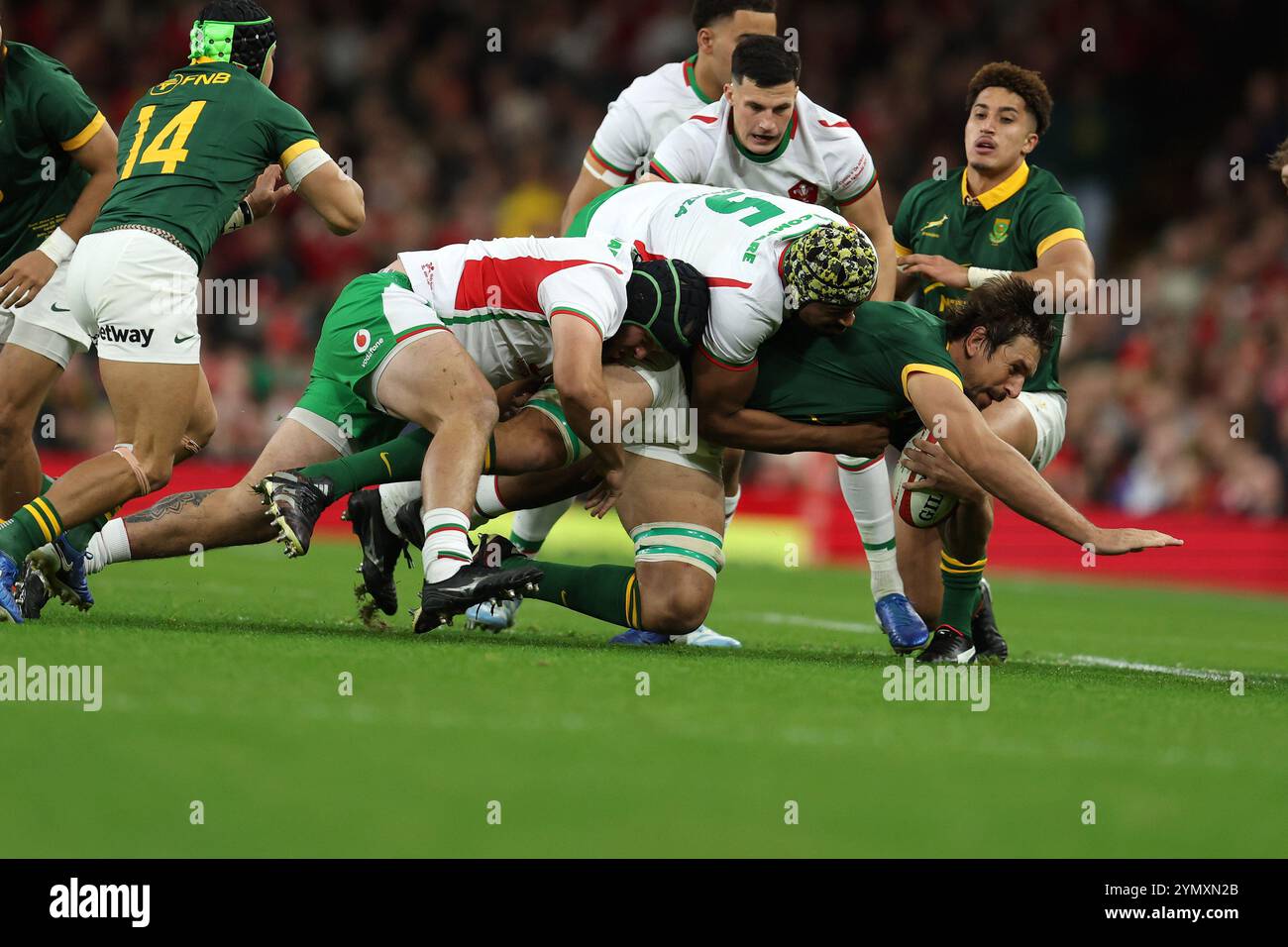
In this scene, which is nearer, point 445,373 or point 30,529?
point 30,529

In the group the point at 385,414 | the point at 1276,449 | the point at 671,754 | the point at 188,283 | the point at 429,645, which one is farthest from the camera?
the point at 1276,449

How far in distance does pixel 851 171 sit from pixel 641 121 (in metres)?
1.16

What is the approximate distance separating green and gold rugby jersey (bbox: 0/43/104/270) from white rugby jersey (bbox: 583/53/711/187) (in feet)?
8.48

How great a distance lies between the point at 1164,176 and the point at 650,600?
13110 millimetres

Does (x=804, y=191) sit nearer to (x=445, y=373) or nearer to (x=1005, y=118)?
(x=1005, y=118)

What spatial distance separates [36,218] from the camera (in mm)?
6465

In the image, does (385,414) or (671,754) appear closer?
(671,754)

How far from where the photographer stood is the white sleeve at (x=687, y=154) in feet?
23.7

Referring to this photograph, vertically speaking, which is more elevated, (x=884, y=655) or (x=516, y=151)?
(x=516, y=151)

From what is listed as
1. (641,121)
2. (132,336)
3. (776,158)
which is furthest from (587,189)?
(132,336)

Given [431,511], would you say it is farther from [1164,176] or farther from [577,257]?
[1164,176]

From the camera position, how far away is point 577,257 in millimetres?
5898

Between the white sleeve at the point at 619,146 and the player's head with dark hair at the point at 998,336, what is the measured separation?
2.20m

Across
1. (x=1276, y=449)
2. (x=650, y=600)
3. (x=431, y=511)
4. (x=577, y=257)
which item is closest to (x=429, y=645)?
(x=431, y=511)
